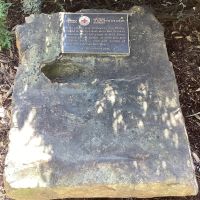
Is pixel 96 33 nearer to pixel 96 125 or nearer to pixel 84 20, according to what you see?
pixel 84 20

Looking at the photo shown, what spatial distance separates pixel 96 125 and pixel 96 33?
807mm

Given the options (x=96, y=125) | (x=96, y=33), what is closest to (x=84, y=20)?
(x=96, y=33)

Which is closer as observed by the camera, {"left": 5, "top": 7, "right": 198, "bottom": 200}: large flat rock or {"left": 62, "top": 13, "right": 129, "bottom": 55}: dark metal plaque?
{"left": 5, "top": 7, "right": 198, "bottom": 200}: large flat rock

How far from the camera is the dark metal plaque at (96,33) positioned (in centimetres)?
328

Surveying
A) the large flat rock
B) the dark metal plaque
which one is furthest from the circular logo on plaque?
the large flat rock

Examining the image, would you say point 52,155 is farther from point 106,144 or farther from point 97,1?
point 97,1

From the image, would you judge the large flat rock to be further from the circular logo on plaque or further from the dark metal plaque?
the circular logo on plaque

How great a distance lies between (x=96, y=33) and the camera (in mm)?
3365

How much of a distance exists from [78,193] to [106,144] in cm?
34

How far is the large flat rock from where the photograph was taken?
2684 millimetres

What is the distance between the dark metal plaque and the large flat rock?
0.06 meters

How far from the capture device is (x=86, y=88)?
3.07m

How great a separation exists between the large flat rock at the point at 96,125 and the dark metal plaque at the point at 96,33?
0.19ft

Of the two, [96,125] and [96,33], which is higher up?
[96,33]
